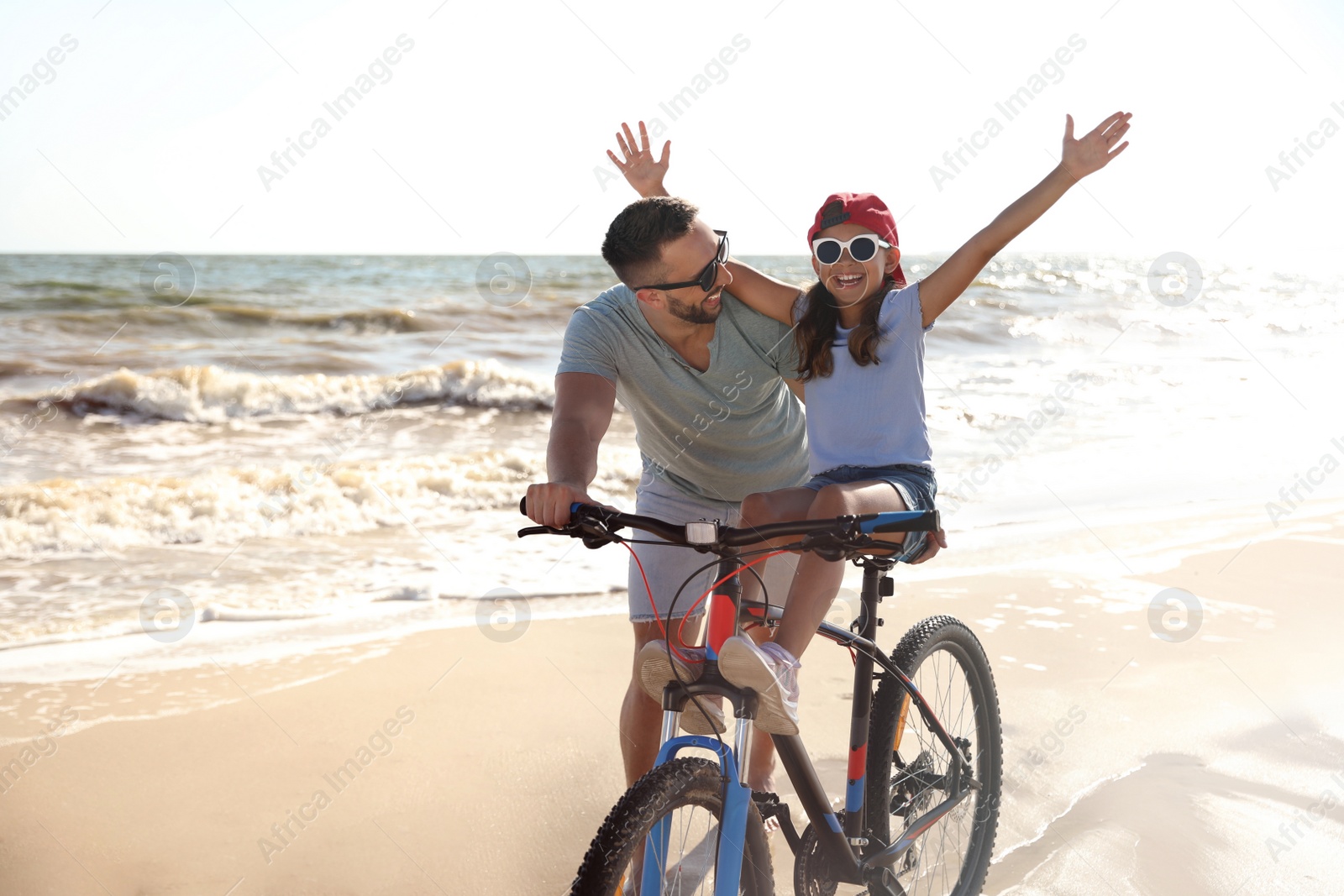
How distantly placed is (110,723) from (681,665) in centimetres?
290

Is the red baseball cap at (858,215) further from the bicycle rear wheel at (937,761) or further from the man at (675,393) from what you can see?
the bicycle rear wheel at (937,761)

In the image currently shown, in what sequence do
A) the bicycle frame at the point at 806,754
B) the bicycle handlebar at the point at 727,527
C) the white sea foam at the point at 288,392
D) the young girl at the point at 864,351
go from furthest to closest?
the white sea foam at the point at 288,392 → the young girl at the point at 864,351 → the bicycle frame at the point at 806,754 → the bicycle handlebar at the point at 727,527

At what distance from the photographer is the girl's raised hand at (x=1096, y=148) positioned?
230 cm

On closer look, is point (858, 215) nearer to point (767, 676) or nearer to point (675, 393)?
point (675, 393)

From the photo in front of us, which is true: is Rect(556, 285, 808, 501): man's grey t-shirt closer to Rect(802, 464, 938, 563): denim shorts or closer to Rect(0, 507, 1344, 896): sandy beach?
Rect(802, 464, 938, 563): denim shorts

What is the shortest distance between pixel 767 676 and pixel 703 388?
3.52 ft

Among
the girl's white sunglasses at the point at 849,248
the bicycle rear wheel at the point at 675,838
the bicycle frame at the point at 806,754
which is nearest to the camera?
the bicycle rear wheel at the point at 675,838

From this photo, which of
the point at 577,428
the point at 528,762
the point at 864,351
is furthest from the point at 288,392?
the point at 864,351

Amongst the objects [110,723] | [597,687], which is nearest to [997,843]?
[597,687]

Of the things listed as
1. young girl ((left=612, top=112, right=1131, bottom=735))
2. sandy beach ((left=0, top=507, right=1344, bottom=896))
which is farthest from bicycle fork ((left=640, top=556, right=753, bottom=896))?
sandy beach ((left=0, top=507, right=1344, bottom=896))

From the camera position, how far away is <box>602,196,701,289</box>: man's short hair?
7.54 ft

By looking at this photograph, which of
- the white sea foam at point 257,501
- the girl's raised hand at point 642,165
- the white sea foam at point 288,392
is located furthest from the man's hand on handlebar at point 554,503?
the white sea foam at point 288,392

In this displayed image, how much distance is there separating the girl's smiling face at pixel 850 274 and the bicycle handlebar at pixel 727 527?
0.97m

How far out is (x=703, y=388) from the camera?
2.62 metres
